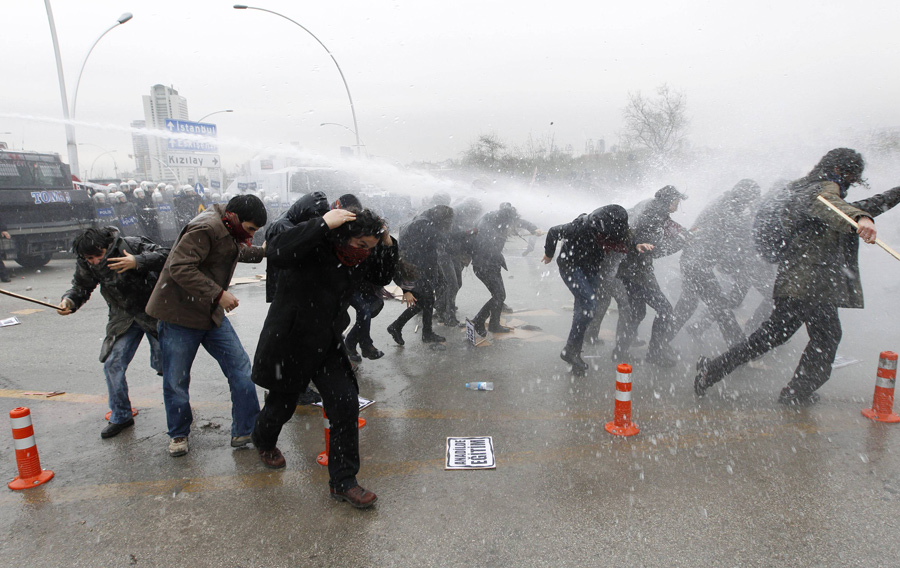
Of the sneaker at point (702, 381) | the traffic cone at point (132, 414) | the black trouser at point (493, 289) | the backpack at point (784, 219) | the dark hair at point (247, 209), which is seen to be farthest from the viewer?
the black trouser at point (493, 289)

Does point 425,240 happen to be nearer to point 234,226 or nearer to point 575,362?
point 575,362

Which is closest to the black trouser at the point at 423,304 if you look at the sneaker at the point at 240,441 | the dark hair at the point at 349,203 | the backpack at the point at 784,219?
the dark hair at the point at 349,203

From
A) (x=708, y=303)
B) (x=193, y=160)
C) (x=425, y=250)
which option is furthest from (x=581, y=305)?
(x=193, y=160)

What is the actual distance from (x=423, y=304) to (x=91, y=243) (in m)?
3.07

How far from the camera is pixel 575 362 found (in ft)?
15.9

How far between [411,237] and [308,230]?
10.8 ft

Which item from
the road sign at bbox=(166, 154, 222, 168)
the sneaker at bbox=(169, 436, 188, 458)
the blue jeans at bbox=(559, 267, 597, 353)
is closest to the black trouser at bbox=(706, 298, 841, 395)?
the blue jeans at bbox=(559, 267, 597, 353)

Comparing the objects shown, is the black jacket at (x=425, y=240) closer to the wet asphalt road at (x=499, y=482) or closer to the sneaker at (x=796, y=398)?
the wet asphalt road at (x=499, y=482)

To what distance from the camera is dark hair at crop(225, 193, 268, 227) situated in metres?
3.38

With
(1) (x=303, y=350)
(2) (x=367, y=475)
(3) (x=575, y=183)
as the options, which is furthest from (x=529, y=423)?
(3) (x=575, y=183)

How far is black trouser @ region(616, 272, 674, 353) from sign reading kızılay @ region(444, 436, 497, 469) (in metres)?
2.31

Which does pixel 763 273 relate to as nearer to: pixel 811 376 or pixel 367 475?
pixel 811 376

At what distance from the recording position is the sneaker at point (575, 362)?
4836 mm

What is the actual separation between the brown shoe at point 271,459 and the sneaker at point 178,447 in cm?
60
